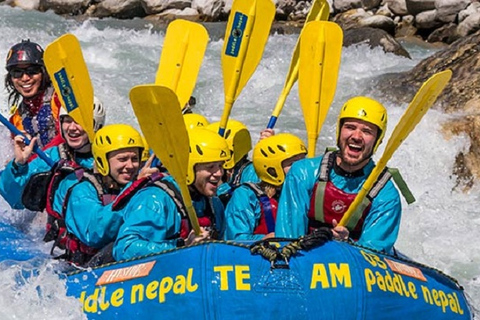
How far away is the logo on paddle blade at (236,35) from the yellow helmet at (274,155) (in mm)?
Answer: 1035

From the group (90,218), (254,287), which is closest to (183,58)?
(90,218)

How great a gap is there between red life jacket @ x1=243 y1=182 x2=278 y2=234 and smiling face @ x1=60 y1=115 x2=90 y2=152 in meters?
1.04

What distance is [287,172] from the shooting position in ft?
15.0

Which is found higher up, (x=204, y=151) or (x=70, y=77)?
(x=204, y=151)

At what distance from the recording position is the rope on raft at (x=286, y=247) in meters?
3.43

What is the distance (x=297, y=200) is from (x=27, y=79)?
A: 2.08m

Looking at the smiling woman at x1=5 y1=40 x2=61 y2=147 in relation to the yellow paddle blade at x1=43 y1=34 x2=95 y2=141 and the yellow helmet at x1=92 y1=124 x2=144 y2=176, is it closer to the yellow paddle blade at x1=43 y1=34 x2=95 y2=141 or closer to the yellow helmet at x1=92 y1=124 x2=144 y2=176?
the yellow paddle blade at x1=43 y1=34 x2=95 y2=141

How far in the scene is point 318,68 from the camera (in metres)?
5.07

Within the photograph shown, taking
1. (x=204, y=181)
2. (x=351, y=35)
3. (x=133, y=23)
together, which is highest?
(x=204, y=181)

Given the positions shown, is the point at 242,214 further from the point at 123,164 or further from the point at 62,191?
the point at 62,191

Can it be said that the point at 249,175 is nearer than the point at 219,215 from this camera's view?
No

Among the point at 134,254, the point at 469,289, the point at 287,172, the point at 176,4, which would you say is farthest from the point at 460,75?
the point at 176,4

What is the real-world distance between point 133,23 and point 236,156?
11.0 m

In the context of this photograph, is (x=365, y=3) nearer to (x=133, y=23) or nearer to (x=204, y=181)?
(x=133, y=23)
